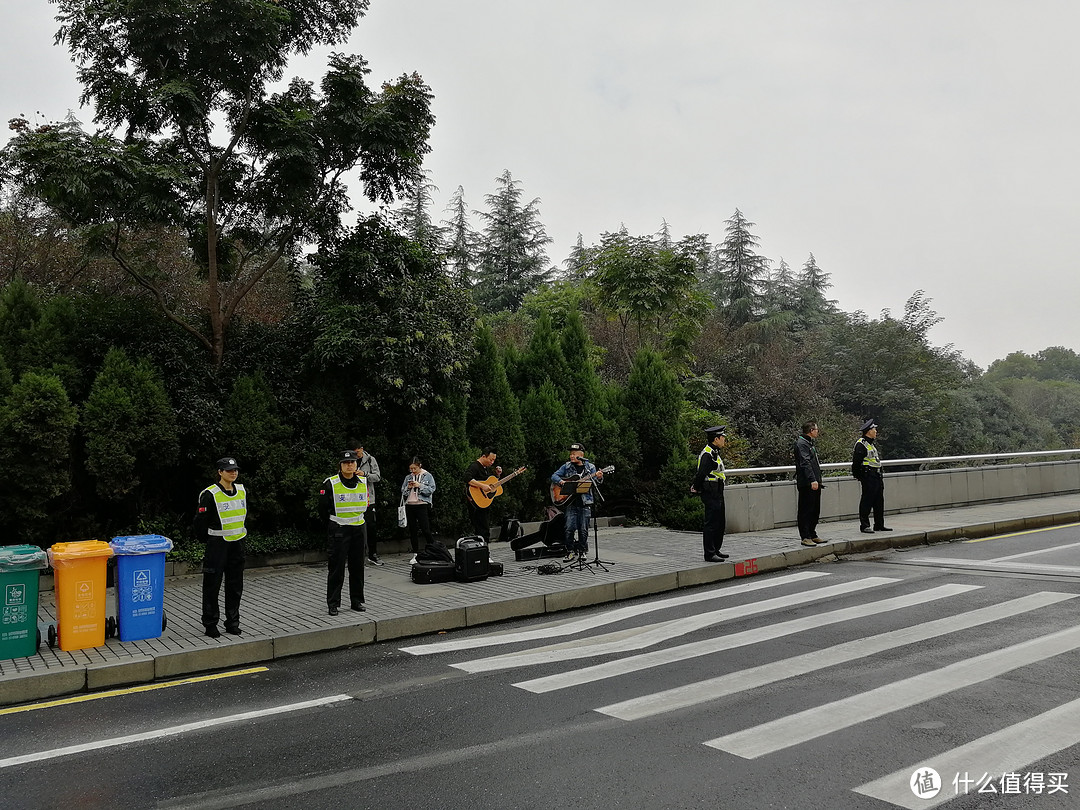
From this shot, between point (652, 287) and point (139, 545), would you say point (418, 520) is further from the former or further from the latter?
point (652, 287)

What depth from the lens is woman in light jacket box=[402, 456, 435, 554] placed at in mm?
12250

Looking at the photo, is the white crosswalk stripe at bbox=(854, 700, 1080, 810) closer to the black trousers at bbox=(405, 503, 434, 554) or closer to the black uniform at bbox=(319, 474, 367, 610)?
the black uniform at bbox=(319, 474, 367, 610)

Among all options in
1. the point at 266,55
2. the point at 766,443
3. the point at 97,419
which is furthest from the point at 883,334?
the point at 97,419

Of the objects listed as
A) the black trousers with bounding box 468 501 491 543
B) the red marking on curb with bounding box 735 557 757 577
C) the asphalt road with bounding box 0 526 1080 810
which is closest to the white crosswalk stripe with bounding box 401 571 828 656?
the asphalt road with bounding box 0 526 1080 810

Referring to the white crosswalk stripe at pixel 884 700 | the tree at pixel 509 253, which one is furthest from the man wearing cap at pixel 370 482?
the tree at pixel 509 253

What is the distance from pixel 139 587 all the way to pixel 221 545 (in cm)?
83

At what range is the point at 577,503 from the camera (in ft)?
37.8

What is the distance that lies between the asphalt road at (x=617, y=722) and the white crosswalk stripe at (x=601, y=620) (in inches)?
2.6

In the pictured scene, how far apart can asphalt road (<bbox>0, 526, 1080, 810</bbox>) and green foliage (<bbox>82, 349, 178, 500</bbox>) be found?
4.55 metres

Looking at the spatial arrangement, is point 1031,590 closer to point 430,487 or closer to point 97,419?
point 430,487

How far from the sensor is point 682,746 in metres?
4.80

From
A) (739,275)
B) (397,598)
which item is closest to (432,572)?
(397,598)

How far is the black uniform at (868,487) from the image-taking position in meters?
14.1

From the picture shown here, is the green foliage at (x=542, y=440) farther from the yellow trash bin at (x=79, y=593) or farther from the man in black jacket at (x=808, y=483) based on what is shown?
the yellow trash bin at (x=79, y=593)
